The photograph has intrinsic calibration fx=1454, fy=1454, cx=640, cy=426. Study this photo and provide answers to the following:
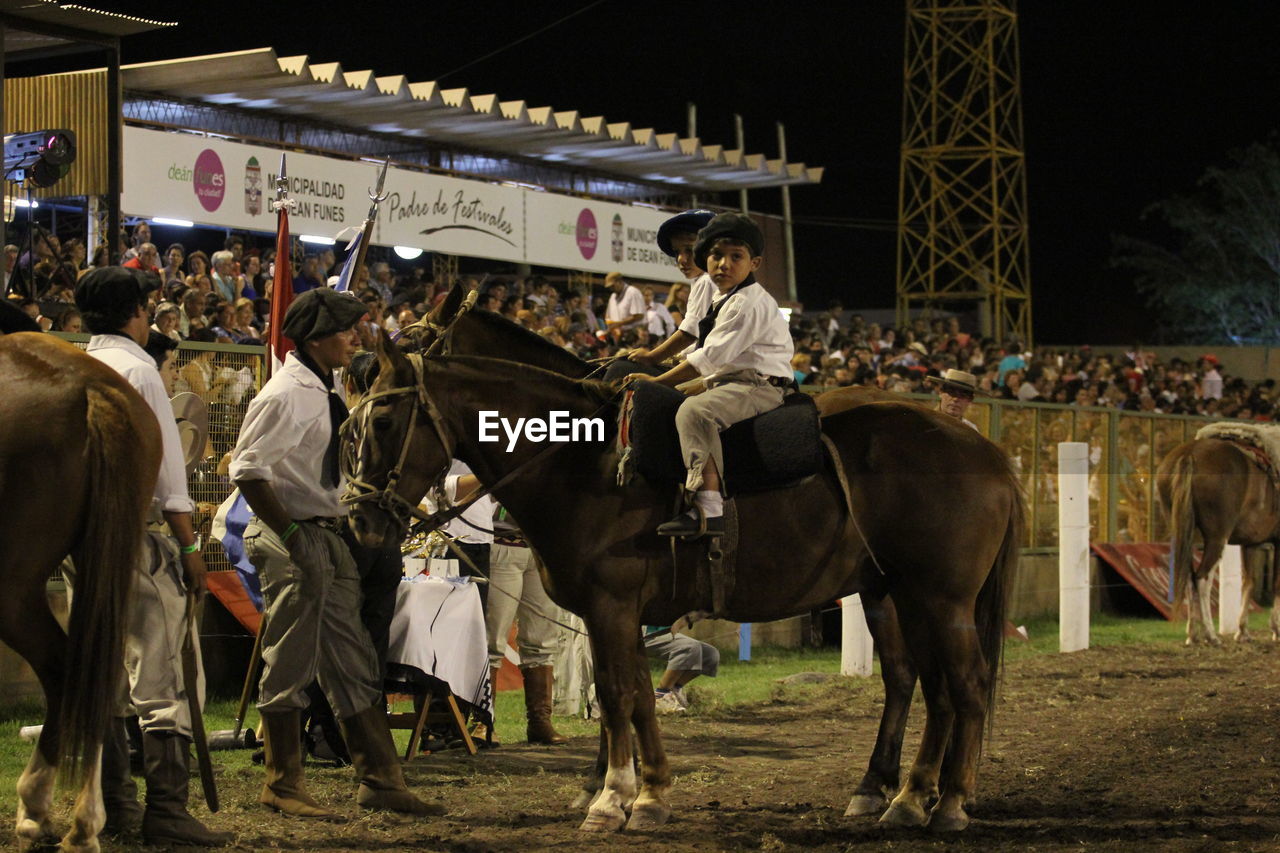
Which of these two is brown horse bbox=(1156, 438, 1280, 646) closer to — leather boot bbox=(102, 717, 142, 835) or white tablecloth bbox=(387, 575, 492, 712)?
white tablecloth bbox=(387, 575, 492, 712)

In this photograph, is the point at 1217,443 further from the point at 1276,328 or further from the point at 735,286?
the point at 1276,328

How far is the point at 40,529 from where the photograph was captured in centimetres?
540

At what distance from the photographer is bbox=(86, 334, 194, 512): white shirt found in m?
5.97

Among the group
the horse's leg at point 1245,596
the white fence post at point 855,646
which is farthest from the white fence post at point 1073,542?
the white fence post at point 855,646

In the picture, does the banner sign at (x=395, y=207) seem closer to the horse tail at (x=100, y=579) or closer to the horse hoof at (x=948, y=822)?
the horse tail at (x=100, y=579)

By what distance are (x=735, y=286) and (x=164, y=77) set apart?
16.6 m

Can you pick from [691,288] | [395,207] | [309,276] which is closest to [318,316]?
[691,288]

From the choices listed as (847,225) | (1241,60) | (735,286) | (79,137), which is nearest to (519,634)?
(735,286)

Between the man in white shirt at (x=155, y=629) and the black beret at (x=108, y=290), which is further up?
the black beret at (x=108, y=290)

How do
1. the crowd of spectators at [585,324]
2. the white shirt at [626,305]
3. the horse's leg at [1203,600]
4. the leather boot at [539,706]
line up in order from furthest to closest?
the white shirt at [626,305]
the horse's leg at [1203,600]
the crowd of spectators at [585,324]
the leather boot at [539,706]

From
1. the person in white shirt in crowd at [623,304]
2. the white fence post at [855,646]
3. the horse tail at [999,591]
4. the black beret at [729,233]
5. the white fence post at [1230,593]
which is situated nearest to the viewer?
the black beret at [729,233]

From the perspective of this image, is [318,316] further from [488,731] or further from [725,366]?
[488,731]

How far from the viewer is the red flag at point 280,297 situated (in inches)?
371

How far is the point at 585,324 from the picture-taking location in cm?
1956
